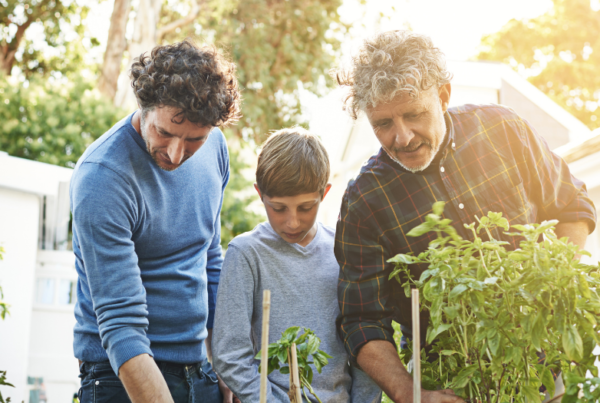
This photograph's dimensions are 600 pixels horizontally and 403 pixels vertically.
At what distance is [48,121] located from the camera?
26.5ft

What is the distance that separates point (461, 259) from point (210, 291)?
4.32ft

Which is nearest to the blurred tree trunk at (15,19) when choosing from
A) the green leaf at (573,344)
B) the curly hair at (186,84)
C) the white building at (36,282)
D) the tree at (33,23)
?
the tree at (33,23)

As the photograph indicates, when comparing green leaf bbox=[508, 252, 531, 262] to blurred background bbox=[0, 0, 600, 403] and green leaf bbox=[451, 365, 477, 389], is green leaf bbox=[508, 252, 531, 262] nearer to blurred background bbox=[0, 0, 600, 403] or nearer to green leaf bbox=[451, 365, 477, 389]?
green leaf bbox=[451, 365, 477, 389]

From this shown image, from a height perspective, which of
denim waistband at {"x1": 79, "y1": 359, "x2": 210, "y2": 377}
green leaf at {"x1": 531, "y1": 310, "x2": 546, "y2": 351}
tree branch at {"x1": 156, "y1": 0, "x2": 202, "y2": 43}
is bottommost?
denim waistband at {"x1": 79, "y1": 359, "x2": 210, "y2": 377}

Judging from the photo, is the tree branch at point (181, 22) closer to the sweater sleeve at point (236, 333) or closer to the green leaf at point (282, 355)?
the sweater sleeve at point (236, 333)

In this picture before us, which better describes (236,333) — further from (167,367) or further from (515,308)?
(515,308)

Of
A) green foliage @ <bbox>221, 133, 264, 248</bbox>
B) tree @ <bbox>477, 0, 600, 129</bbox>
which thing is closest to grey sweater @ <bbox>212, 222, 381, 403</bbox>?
green foliage @ <bbox>221, 133, 264, 248</bbox>

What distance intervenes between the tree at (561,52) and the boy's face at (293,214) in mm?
19437

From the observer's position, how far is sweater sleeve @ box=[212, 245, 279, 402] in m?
1.62

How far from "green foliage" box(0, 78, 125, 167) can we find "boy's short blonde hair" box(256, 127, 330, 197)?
22.6ft

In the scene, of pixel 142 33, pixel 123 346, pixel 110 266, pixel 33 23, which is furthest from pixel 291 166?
pixel 33 23

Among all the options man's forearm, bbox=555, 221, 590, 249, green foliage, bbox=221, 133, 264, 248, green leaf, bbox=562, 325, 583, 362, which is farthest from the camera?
green foliage, bbox=221, 133, 264, 248

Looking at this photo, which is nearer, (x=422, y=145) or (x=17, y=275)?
(x=422, y=145)

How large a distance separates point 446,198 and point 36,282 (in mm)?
5522
